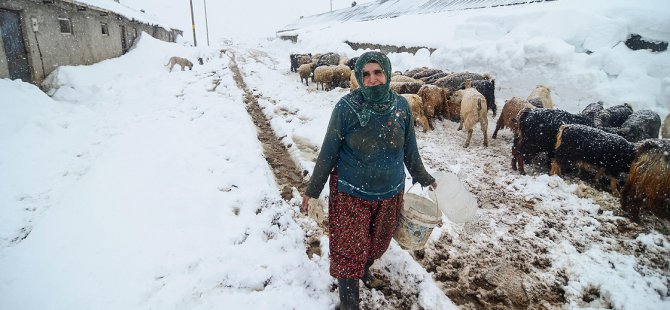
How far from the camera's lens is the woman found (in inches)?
82.2

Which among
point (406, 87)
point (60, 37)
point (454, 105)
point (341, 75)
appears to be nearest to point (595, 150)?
point (454, 105)

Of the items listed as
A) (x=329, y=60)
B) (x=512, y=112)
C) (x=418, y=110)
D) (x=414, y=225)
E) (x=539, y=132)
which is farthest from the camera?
(x=329, y=60)

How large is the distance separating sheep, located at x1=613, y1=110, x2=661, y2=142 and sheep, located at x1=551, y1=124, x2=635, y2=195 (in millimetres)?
1427

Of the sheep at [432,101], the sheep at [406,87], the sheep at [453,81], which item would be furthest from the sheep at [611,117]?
the sheep at [406,87]

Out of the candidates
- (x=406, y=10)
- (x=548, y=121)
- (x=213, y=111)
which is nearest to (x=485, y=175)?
(x=548, y=121)

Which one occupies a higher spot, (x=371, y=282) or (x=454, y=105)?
(x=454, y=105)

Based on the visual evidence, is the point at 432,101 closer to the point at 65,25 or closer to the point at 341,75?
the point at 341,75

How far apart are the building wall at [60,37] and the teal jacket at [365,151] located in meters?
11.2

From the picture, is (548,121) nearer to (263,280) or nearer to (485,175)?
(485,175)

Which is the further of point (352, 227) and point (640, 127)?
point (640, 127)

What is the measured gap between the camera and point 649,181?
13.2ft

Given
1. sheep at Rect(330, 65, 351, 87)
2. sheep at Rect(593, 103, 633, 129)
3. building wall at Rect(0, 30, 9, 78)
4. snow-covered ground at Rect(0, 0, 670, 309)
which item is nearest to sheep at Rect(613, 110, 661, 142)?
sheep at Rect(593, 103, 633, 129)

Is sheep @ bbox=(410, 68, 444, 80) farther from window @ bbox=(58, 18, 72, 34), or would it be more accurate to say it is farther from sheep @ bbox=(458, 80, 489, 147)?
window @ bbox=(58, 18, 72, 34)

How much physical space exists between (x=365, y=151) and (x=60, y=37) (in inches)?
543
